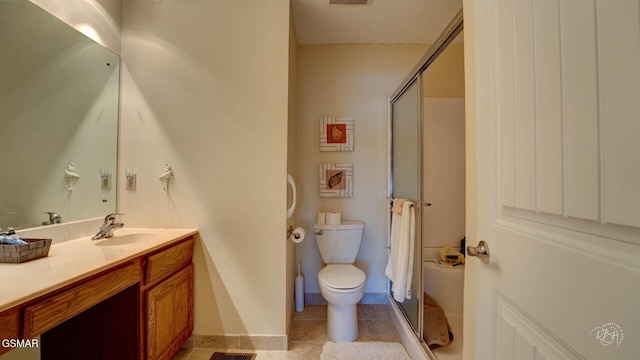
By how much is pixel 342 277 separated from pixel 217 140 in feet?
4.52

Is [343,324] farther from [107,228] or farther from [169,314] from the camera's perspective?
[107,228]

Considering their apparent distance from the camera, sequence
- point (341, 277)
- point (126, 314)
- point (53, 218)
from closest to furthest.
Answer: point (126, 314)
point (53, 218)
point (341, 277)

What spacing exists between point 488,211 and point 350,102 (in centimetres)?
188

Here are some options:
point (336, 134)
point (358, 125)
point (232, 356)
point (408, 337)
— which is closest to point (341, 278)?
point (408, 337)

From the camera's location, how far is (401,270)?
5.55ft

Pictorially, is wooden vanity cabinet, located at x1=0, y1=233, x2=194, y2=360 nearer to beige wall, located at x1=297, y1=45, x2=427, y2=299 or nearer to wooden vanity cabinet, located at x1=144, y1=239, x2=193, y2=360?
wooden vanity cabinet, located at x1=144, y1=239, x2=193, y2=360

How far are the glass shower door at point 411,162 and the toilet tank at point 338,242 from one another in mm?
539

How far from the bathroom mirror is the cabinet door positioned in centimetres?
73

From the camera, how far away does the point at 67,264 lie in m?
1.01

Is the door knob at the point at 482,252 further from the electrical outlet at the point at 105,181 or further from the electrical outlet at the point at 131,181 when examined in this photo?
the electrical outlet at the point at 105,181

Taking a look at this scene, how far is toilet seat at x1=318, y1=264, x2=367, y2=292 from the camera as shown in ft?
5.48

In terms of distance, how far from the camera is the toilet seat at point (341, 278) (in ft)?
5.48

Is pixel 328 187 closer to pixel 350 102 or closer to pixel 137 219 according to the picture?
pixel 350 102

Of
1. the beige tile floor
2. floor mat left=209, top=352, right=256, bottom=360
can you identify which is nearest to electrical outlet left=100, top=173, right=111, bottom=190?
the beige tile floor
